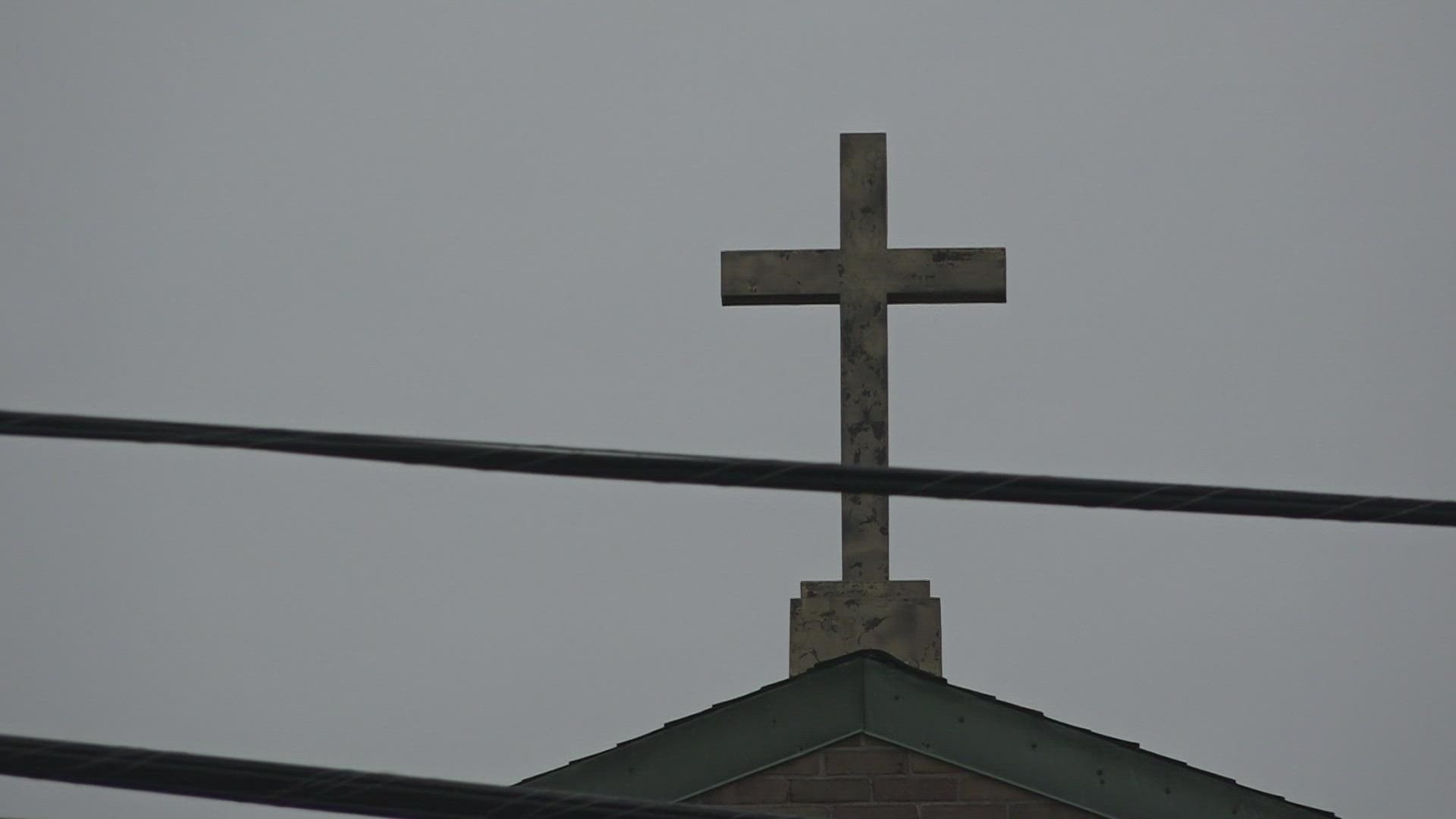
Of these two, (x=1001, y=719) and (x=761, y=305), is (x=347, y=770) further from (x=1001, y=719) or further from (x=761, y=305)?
(x=761, y=305)

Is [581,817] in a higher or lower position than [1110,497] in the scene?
lower

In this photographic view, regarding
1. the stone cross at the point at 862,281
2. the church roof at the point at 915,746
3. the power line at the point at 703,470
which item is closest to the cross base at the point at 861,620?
the stone cross at the point at 862,281

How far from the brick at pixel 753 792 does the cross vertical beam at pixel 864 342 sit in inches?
68.3

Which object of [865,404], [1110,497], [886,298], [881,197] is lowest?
[1110,497]

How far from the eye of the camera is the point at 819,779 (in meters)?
6.57

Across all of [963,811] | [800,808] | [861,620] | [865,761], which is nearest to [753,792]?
[800,808]

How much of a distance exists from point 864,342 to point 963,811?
290cm

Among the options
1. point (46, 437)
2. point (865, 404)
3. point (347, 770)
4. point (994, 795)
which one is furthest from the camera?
point (865, 404)

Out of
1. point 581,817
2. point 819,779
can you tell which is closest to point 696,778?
point 819,779

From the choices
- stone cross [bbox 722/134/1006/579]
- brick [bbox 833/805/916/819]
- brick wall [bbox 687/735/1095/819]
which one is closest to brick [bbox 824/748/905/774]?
brick wall [bbox 687/735/1095/819]

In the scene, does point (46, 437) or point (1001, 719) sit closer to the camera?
point (46, 437)

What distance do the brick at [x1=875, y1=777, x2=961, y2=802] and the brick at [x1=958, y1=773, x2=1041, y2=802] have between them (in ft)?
0.10

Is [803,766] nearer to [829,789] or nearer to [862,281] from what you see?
[829,789]

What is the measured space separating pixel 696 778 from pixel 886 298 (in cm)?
314
